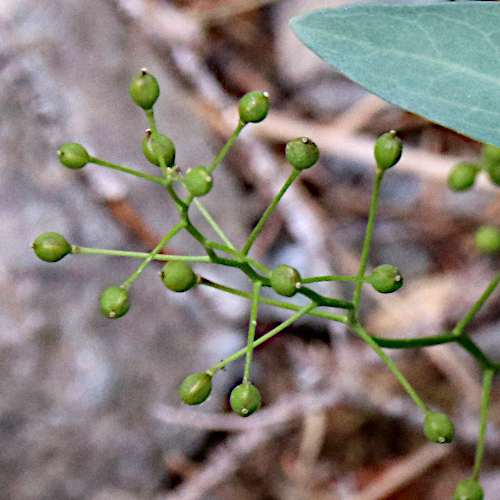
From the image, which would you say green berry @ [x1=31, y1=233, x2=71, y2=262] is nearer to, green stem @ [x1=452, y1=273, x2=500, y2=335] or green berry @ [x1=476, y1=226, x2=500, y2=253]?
green stem @ [x1=452, y1=273, x2=500, y2=335]

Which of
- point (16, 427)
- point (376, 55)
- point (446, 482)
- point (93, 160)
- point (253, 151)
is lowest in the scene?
point (446, 482)

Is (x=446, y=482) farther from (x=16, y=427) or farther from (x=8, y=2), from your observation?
(x=8, y=2)

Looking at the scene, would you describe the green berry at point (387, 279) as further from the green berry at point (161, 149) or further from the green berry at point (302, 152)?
the green berry at point (161, 149)

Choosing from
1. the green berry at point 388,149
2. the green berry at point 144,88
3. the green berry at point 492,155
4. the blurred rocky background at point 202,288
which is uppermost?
the green berry at point 144,88

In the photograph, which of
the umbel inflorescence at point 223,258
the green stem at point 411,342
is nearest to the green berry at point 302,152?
the umbel inflorescence at point 223,258

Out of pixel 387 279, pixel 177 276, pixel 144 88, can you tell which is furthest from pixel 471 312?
pixel 144 88

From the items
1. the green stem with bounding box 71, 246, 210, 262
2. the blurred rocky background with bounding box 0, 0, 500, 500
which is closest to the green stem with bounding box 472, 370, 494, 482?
the green stem with bounding box 71, 246, 210, 262

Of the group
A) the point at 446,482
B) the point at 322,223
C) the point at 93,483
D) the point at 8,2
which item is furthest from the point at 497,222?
the point at 8,2
